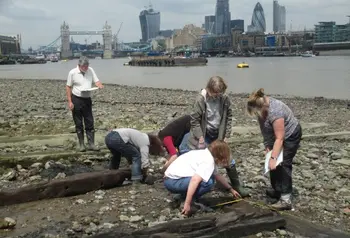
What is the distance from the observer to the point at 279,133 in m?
5.68

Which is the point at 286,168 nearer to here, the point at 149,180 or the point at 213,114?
the point at 213,114

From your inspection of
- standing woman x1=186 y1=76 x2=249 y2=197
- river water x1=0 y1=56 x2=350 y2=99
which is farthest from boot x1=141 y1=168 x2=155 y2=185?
river water x1=0 y1=56 x2=350 y2=99

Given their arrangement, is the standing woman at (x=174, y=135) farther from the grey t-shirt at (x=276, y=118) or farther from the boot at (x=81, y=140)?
the boot at (x=81, y=140)

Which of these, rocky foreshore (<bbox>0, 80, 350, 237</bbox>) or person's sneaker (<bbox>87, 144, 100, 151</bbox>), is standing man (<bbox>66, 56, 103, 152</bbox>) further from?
rocky foreshore (<bbox>0, 80, 350, 237</bbox>)

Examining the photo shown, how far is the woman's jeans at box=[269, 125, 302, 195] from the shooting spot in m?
5.90

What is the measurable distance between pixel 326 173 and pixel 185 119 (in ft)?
9.46

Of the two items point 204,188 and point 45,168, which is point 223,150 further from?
point 45,168

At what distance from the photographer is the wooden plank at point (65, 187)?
6047mm

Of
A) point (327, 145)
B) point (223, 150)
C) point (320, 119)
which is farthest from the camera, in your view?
point (320, 119)

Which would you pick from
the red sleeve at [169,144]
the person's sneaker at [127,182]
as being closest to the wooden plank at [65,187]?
the person's sneaker at [127,182]

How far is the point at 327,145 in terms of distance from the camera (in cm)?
1023

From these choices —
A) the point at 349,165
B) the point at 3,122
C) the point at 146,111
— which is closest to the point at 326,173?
the point at 349,165

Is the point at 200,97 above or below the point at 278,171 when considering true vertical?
above

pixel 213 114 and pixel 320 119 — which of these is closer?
pixel 213 114
